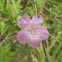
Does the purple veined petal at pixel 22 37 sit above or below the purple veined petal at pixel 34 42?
above

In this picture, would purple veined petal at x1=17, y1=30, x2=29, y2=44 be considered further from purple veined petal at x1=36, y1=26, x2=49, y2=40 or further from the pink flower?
purple veined petal at x1=36, y1=26, x2=49, y2=40


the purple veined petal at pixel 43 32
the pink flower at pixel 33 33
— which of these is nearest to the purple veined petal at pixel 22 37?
the pink flower at pixel 33 33

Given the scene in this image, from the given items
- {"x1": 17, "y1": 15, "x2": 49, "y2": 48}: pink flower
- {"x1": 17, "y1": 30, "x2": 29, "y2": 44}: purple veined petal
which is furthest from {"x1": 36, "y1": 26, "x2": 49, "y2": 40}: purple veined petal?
{"x1": 17, "y1": 30, "x2": 29, "y2": 44}: purple veined petal

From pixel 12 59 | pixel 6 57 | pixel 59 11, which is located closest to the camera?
pixel 6 57

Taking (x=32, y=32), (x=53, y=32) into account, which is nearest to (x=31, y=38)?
(x=32, y=32)

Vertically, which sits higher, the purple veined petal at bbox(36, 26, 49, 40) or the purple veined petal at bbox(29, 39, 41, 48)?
the purple veined petal at bbox(36, 26, 49, 40)

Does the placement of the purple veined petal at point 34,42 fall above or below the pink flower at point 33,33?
below

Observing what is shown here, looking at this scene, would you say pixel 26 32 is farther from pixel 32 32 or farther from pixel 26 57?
pixel 26 57

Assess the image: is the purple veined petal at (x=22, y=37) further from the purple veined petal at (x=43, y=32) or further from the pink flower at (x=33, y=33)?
the purple veined petal at (x=43, y=32)
